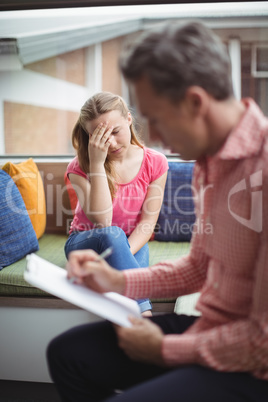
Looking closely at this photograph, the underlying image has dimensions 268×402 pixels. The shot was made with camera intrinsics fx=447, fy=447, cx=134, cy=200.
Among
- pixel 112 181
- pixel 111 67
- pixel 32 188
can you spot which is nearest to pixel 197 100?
pixel 112 181

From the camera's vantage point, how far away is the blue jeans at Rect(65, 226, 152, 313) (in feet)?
5.11

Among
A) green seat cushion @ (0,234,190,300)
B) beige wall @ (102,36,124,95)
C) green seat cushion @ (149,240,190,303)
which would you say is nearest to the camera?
green seat cushion @ (0,234,190,300)

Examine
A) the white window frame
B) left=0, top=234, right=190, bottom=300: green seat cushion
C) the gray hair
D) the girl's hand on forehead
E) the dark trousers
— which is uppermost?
the white window frame

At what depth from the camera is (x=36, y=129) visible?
10.8ft

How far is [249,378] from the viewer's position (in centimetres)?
78

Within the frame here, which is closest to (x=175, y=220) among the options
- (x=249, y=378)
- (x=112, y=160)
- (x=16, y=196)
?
(x=112, y=160)

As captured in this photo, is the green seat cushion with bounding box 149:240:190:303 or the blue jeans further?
the green seat cushion with bounding box 149:240:190:303

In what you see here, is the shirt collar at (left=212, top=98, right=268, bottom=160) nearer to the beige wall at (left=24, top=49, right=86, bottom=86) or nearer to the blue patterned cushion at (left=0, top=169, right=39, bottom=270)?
the blue patterned cushion at (left=0, top=169, right=39, bottom=270)

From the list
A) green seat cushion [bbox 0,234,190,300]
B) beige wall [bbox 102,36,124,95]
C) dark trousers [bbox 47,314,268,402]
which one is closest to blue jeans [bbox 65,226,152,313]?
green seat cushion [bbox 0,234,190,300]

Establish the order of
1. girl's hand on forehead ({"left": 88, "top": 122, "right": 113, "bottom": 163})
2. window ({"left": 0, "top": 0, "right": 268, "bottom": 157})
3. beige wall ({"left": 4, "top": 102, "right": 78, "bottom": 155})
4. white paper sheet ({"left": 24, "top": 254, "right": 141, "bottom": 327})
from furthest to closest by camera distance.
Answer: beige wall ({"left": 4, "top": 102, "right": 78, "bottom": 155})
window ({"left": 0, "top": 0, "right": 268, "bottom": 157})
girl's hand on forehead ({"left": 88, "top": 122, "right": 113, "bottom": 163})
white paper sheet ({"left": 24, "top": 254, "right": 141, "bottom": 327})

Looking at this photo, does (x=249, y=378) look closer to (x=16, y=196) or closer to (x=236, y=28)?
(x=16, y=196)

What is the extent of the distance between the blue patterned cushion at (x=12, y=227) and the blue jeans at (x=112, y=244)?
1.12 ft

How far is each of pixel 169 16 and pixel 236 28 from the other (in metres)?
0.44

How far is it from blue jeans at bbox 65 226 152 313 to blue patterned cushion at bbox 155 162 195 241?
1.86ft
